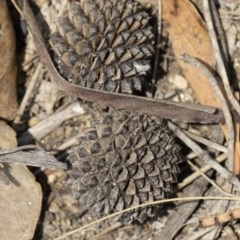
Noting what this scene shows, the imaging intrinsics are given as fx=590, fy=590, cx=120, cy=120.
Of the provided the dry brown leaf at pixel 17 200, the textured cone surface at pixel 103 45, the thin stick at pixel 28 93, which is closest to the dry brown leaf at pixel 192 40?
the textured cone surface at pixel 103 45

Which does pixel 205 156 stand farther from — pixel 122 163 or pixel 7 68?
pixel 7 68

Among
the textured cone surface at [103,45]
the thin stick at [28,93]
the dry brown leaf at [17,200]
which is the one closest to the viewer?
the textured cone surface at [103,45]

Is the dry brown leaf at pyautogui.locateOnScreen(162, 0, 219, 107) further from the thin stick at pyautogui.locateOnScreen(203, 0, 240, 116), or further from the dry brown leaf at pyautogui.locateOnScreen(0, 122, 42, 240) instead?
the dry brown leaf at pyautogui.locateOnScreen(0, 122, 42, 240)

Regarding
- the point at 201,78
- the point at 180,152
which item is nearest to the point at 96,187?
the point at 180,152

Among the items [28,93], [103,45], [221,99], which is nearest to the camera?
[103,45]

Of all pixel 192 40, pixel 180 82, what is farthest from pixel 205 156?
pixel 192 40

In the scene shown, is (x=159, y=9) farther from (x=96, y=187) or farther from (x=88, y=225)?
(x=88, y=225)

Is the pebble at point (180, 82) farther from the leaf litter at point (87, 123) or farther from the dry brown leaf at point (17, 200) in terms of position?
the dry brown leaf at point (17, 200)
